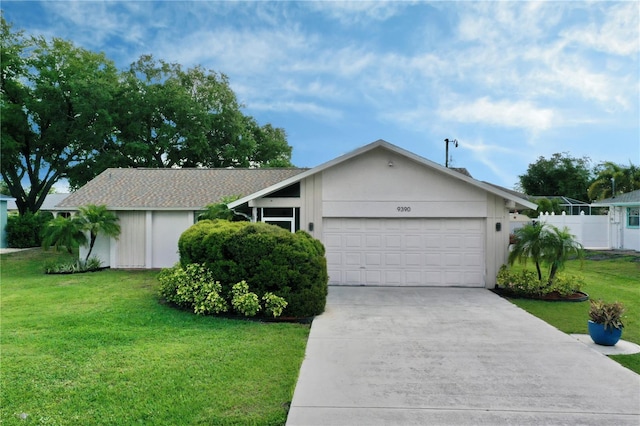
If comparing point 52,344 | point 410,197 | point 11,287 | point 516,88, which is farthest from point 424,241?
point 11,287

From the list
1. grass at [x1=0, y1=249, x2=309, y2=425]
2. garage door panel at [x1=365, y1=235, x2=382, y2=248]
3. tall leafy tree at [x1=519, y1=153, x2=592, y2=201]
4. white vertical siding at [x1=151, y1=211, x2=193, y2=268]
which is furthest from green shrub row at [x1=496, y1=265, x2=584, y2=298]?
tall leafy tree at [x1=519, y1=153, x2=592, y2=201]

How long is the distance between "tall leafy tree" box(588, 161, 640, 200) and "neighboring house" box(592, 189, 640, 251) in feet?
31.0

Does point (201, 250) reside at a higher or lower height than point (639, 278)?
higher

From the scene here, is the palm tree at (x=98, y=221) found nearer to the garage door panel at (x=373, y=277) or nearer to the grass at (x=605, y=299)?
the garage door panel at (x=373, y=277)

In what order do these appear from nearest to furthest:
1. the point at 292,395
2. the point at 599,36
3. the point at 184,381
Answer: the point at 292,395 < the point at 184,381 < the point at 599,36

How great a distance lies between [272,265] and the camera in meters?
8.72

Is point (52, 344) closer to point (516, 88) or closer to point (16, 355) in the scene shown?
point (16, 355)

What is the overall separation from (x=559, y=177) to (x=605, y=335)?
147 feet

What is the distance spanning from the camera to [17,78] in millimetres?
28453

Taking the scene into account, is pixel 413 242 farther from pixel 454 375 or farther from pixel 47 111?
pixel 47 111

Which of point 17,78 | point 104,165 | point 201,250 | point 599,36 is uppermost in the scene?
point 17,78

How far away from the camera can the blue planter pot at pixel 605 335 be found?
6629mm

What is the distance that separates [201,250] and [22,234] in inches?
859

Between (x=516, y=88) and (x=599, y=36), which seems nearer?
(x=599, y=36)
